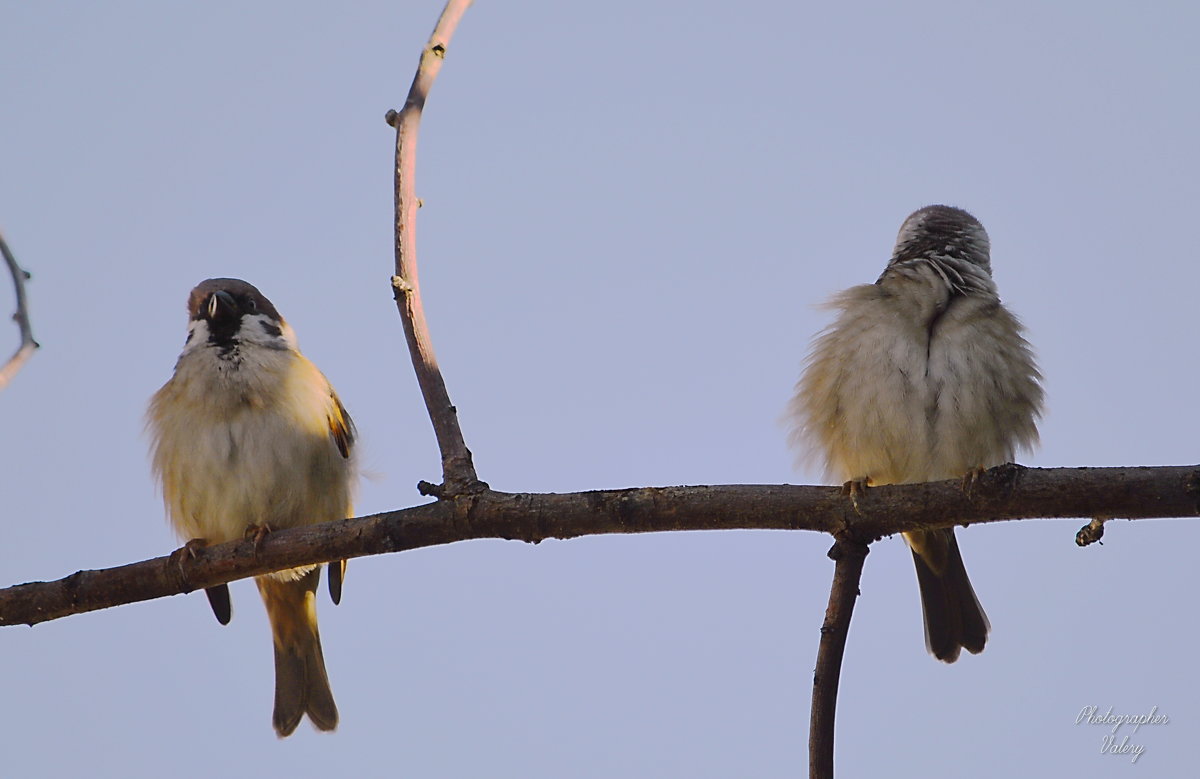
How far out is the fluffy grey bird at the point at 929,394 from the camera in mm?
4680

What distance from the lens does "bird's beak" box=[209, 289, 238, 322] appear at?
5402 millimetres

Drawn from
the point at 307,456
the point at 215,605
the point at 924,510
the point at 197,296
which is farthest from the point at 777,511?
the point at 197,296

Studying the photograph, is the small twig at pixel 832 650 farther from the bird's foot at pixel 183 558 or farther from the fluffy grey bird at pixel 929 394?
the bird's foot at pixel 183 558

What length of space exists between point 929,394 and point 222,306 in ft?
9.79

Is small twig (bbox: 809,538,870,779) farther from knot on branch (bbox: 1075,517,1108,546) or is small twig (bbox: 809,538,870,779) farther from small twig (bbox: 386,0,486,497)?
small twig (bbox: 386,0,486,497)

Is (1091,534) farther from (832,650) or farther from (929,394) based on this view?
(929,394)

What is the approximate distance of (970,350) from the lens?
15.5ft

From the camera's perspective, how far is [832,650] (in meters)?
3.36

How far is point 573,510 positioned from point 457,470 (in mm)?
392

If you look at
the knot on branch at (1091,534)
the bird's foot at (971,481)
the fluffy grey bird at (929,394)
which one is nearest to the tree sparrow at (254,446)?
the fluffy grey bird at (929,394)

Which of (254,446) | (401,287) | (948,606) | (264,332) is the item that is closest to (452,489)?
(401,287)

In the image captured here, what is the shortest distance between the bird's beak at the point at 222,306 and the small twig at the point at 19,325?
4.97 ft

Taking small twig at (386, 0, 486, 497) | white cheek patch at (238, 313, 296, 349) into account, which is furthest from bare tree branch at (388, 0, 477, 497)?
white cheek patch at (238, 313, 296, 349)

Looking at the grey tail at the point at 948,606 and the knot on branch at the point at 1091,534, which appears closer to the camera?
the knot on branch at the point at 1091,534
